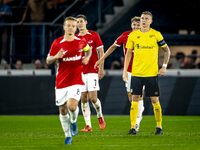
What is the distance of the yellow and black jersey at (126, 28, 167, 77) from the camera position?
691 centimetres

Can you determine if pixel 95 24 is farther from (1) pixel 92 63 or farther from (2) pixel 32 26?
(1) pixel 92 63

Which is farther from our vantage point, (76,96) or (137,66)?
(137,66)

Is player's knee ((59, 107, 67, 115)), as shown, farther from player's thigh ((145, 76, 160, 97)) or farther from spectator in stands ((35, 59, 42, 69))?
spectator in stands ((35, 59, 42, 69))

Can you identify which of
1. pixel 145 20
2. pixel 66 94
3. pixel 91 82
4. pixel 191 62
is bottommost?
pixel 191 62

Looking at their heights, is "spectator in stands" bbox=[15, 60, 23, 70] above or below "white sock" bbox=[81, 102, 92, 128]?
below

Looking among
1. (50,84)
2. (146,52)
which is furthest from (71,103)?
(50,84)

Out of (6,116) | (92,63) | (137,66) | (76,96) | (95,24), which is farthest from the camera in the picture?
(95,24)

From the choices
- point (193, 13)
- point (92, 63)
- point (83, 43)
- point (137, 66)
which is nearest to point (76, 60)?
point (83, 43)

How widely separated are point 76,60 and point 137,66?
1.34m

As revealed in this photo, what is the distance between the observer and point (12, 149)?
5484 millimetres

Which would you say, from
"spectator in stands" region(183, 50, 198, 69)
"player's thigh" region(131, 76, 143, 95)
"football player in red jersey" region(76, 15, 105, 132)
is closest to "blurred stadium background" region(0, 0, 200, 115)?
"spectator in stands" region(183, 50, 198, 69)

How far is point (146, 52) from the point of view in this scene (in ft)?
22.6

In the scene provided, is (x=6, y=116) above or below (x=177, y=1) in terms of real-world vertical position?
below

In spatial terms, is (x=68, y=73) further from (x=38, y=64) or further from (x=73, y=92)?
(x=38, y=64)
